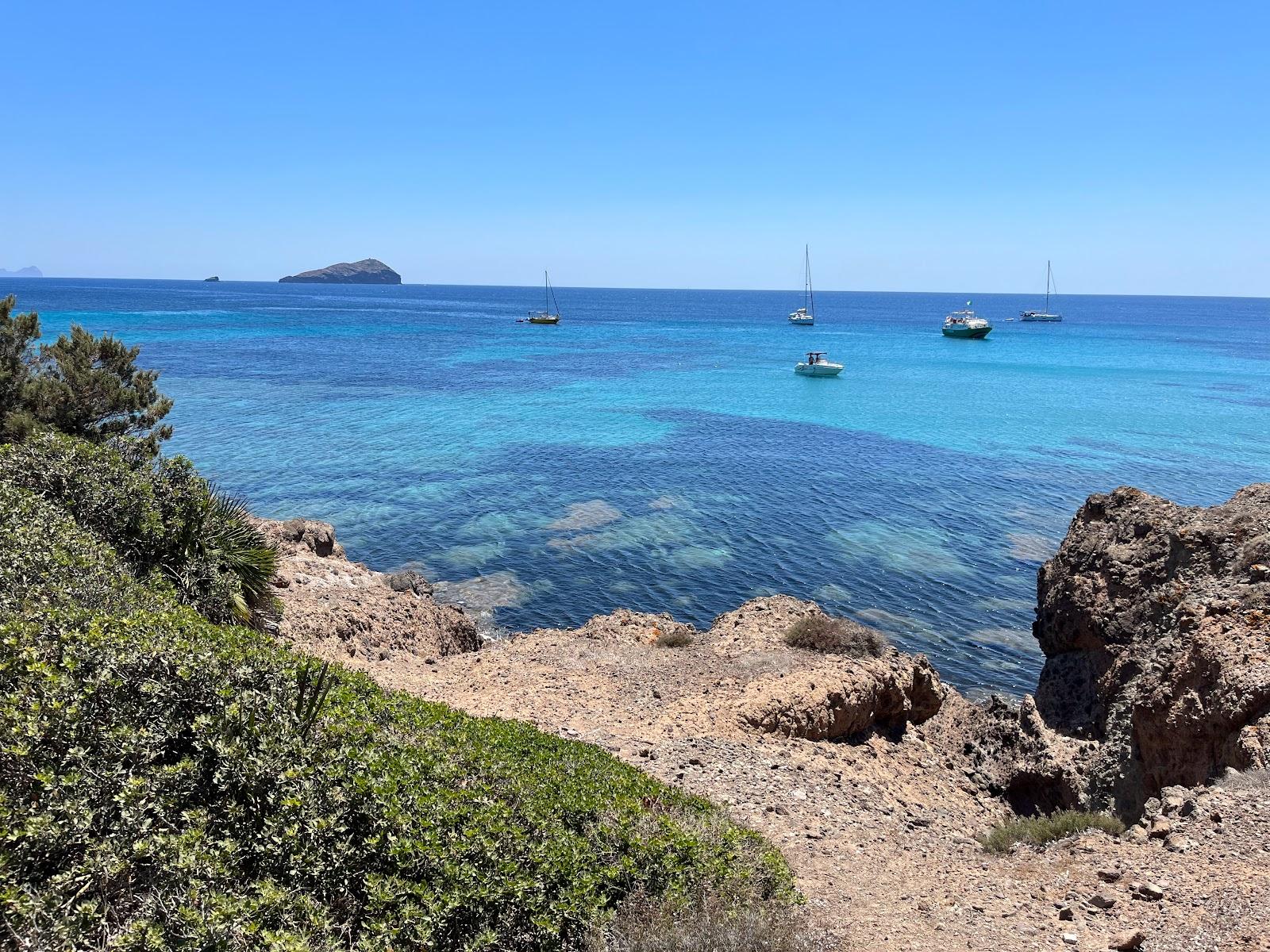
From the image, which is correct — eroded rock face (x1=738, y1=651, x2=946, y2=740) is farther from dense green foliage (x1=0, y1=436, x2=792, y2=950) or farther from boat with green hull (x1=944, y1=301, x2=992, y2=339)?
boat with green hull (x1=944, y1=301, x2=992, y2=339)

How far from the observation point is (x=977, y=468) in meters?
37.1

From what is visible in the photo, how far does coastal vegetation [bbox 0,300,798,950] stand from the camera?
5223mm

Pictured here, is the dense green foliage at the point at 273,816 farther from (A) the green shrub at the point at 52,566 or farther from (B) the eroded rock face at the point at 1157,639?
(B) the eroded rock face at the point at 1157,639

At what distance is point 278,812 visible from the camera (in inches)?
231

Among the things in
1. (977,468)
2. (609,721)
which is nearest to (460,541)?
(609,721)

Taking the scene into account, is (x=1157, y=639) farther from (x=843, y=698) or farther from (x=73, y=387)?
(x=73, y=387)

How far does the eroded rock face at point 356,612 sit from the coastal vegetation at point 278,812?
21.0ft

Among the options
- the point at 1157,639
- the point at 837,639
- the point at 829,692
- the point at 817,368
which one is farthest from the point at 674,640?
the point at 817,368

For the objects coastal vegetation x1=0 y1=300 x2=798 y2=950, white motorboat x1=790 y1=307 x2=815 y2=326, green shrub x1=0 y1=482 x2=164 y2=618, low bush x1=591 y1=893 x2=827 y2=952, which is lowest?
low bush x1=591 y1=893 x2=827 y2=952

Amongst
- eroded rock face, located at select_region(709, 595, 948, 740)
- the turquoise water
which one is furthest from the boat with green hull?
eroded rock face, located at select_region(709, 595, 948, 740)

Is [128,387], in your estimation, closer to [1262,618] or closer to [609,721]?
[609,721]

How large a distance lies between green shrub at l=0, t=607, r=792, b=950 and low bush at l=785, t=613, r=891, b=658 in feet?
29.9

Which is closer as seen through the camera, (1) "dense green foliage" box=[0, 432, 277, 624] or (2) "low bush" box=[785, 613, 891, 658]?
(1) "dense green foliage" box=[0, 432, 277, 624]

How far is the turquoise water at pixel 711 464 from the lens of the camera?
22672mm
